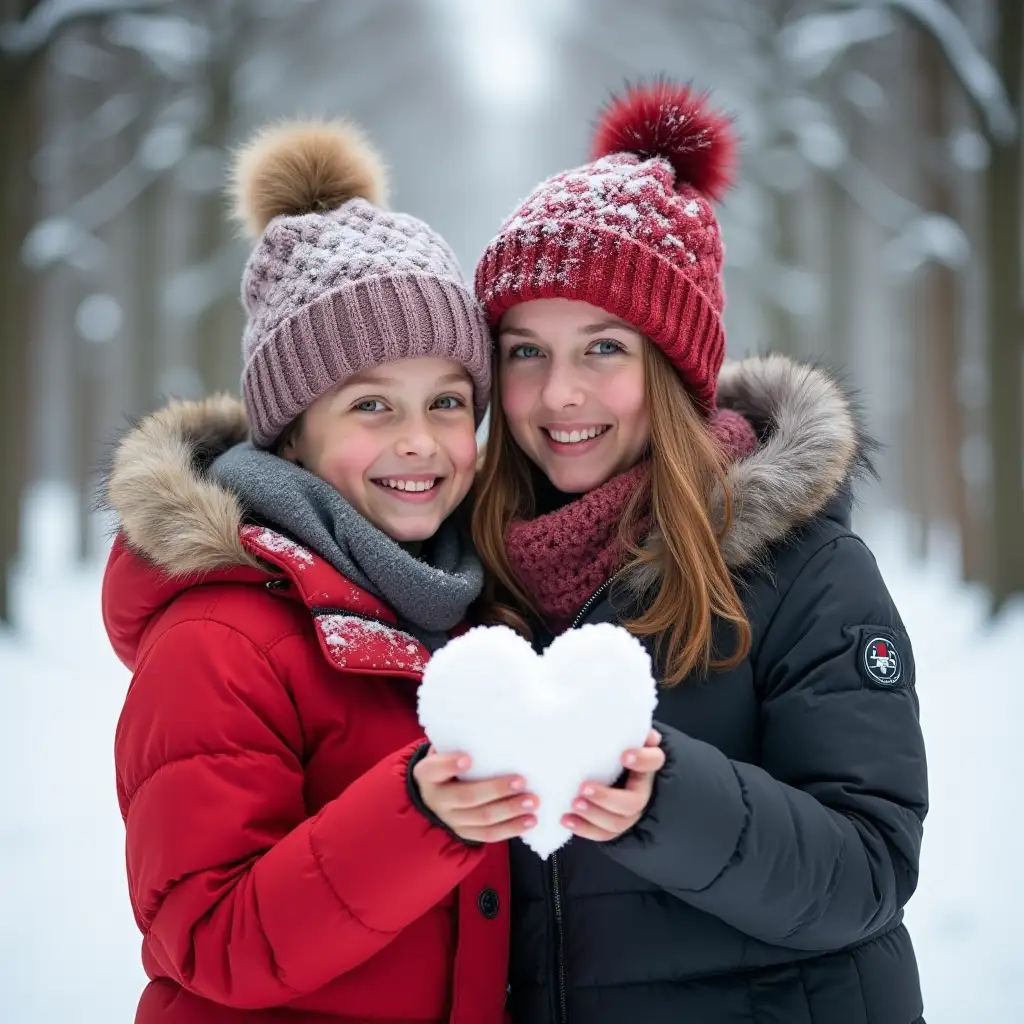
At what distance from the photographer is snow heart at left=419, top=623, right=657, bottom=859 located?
1.25 m

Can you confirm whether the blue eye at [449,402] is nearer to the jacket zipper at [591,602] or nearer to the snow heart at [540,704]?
the jacket zipper at [591,602]

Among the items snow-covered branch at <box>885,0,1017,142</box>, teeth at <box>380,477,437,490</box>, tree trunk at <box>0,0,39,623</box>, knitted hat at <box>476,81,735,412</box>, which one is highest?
snow-covered branch at <box>885,0,1017,142</box>

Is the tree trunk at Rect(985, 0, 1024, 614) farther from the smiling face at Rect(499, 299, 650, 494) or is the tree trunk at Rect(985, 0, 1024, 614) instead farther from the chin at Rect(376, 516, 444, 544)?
the chin at Rect(376, 516, 444, 544)

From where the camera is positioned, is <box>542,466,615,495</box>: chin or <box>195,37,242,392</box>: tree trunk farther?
<box>195,37,242,392</box>: tree trunk

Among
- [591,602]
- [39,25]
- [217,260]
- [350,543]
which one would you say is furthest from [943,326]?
[350,543]

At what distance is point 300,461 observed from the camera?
82.2 inches

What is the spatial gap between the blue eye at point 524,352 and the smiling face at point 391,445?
0.19 meters

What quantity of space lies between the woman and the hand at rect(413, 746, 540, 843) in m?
0.08

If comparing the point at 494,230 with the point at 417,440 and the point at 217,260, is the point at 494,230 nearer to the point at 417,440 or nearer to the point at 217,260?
the point at 217,260

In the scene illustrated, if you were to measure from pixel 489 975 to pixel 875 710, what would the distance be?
728 millimetres

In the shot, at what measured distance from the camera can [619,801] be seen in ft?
4.38

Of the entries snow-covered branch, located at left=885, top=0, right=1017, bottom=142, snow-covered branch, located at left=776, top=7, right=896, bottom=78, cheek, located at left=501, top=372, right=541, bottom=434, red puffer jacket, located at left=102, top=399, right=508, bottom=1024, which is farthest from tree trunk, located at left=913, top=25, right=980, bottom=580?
red puffer jacket, located at left=102, top=399, right=508, bottom=1024

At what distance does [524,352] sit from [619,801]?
1077mm

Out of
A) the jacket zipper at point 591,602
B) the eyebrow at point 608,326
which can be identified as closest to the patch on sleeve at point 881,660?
the jacket zipper at point 591,602
